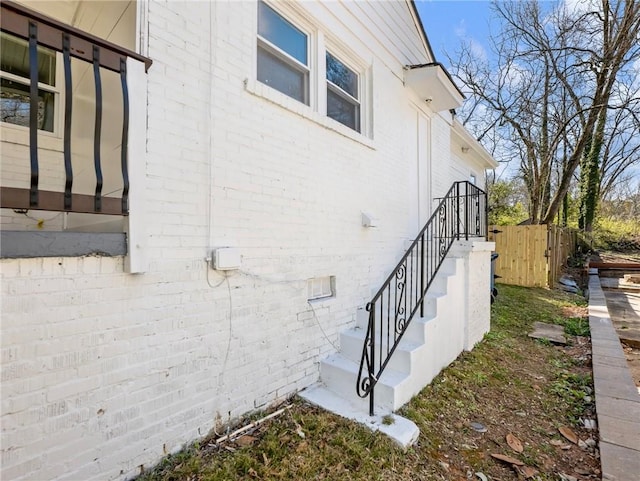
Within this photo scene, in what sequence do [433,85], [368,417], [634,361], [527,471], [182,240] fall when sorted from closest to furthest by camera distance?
[182,240] < [527,471] < [368,417] < [634,361] < [433,85]

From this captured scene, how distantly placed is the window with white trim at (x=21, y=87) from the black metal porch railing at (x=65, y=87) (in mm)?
1220

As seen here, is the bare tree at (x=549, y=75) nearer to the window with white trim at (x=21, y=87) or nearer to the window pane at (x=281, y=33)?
the window pane at (x=281, y=33)

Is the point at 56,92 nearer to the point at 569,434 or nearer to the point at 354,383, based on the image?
the point at 354,383

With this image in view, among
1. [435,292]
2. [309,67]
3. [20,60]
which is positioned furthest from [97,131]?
[435,292]

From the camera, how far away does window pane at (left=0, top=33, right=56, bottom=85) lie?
2928 millimetres

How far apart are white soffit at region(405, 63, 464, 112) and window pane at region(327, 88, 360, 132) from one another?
1.55 m

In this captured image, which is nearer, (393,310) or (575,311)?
(393,310)

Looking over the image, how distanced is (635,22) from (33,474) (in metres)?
15.8

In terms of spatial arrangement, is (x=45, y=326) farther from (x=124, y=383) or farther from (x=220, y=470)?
(x=220, y=470)

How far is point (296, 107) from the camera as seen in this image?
3527mm

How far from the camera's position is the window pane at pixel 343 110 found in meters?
4.43

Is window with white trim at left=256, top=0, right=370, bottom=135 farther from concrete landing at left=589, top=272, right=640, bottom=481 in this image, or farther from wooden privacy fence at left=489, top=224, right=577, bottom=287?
wooden privacy fence at left=489, top=224, right=577, bottom=287

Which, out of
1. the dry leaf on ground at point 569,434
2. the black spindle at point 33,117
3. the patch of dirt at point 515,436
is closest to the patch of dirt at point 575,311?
the patch of dirt at point 515,436

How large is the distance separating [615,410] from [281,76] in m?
4.91
